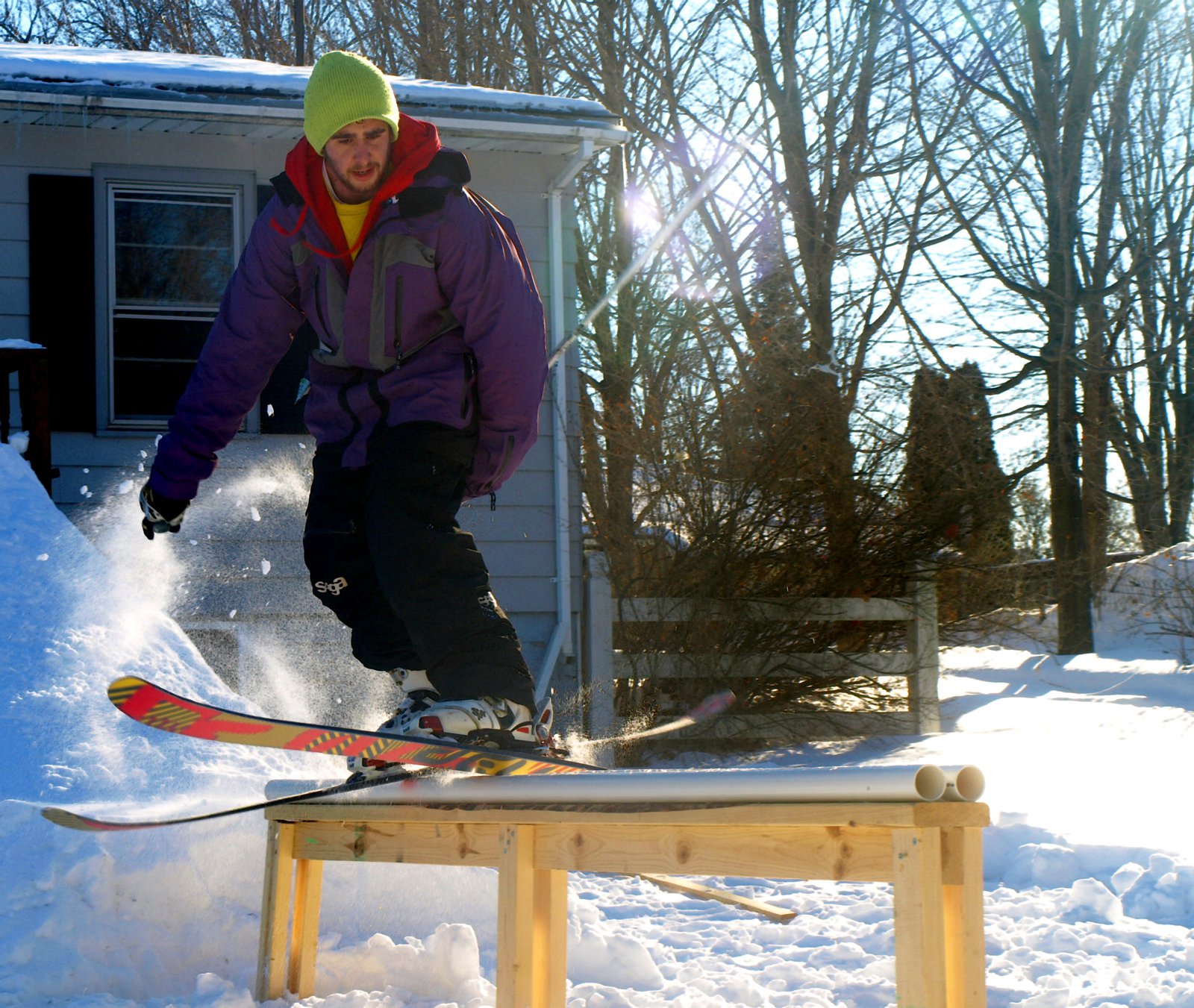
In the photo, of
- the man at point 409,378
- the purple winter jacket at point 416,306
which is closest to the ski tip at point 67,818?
the man at point 409,378

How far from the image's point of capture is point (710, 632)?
282 inches

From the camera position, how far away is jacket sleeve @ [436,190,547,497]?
268 cm

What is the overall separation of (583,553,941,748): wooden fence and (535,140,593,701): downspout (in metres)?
0.24

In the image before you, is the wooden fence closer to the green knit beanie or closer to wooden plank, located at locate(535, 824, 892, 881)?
the green knit beanie

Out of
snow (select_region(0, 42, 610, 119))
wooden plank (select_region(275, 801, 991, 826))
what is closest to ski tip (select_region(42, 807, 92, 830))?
wooden plank (select_region(275, 801, 991, 826))

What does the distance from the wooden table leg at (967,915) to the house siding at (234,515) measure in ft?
16.0

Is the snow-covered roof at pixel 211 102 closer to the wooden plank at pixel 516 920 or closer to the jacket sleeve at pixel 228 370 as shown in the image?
the jacket sleeve at pixel 228 370

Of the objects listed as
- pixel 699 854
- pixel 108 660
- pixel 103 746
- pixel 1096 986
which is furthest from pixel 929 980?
pixel 108 660

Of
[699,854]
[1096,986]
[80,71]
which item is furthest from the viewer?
[80,71]

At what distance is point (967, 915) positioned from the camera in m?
1.93

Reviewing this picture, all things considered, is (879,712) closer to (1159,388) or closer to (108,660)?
(108,660)

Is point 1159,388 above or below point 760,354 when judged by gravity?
above

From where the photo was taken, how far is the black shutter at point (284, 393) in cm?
732

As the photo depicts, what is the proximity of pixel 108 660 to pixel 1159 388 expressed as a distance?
20037mm
